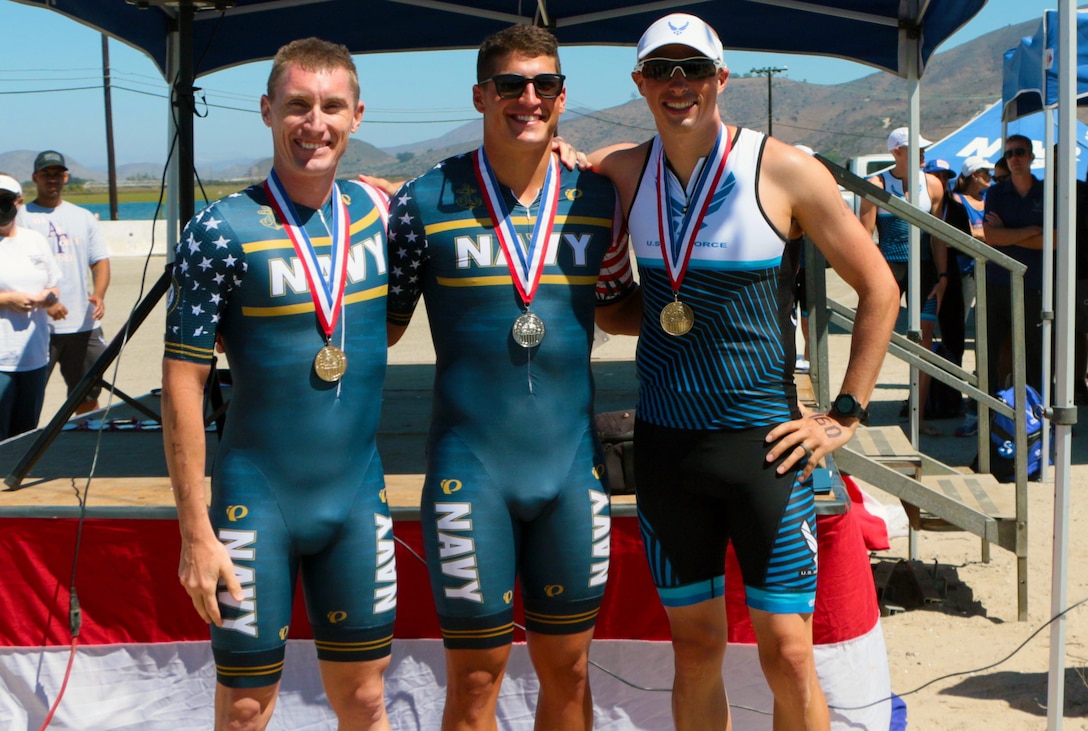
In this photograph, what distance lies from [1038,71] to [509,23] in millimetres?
5249

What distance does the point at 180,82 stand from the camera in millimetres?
4977

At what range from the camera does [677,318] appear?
9.86 ft

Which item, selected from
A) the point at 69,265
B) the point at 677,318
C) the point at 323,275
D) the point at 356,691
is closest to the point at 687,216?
the point at 677,318

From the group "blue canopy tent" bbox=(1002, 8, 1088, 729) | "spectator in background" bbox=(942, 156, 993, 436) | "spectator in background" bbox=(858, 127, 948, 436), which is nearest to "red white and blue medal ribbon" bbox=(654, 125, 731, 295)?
"blue canopy tent" bbox=(1002, 8, 1088, 729)

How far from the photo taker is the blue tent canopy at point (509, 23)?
20.2ft

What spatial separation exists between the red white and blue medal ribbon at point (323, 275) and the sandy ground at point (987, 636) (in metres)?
2.66

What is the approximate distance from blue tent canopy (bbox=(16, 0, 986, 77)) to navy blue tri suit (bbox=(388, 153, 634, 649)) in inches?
128

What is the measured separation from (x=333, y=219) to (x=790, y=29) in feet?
16.5

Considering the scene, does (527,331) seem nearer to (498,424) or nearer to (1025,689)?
(498,424)

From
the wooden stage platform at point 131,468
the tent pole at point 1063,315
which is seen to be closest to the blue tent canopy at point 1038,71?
the wooden stage platform at point 131,468

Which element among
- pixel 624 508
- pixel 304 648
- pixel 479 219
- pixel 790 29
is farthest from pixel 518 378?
pixel 790 29

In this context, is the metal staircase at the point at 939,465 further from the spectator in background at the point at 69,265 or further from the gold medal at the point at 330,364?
the spectator in background at the point at 69,265

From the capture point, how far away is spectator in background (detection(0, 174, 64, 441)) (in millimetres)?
6215

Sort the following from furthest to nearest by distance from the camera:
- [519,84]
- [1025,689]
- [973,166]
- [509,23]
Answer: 1. [973,166]
2. [509,23]
3. [1025,689]
4. [519,84]
